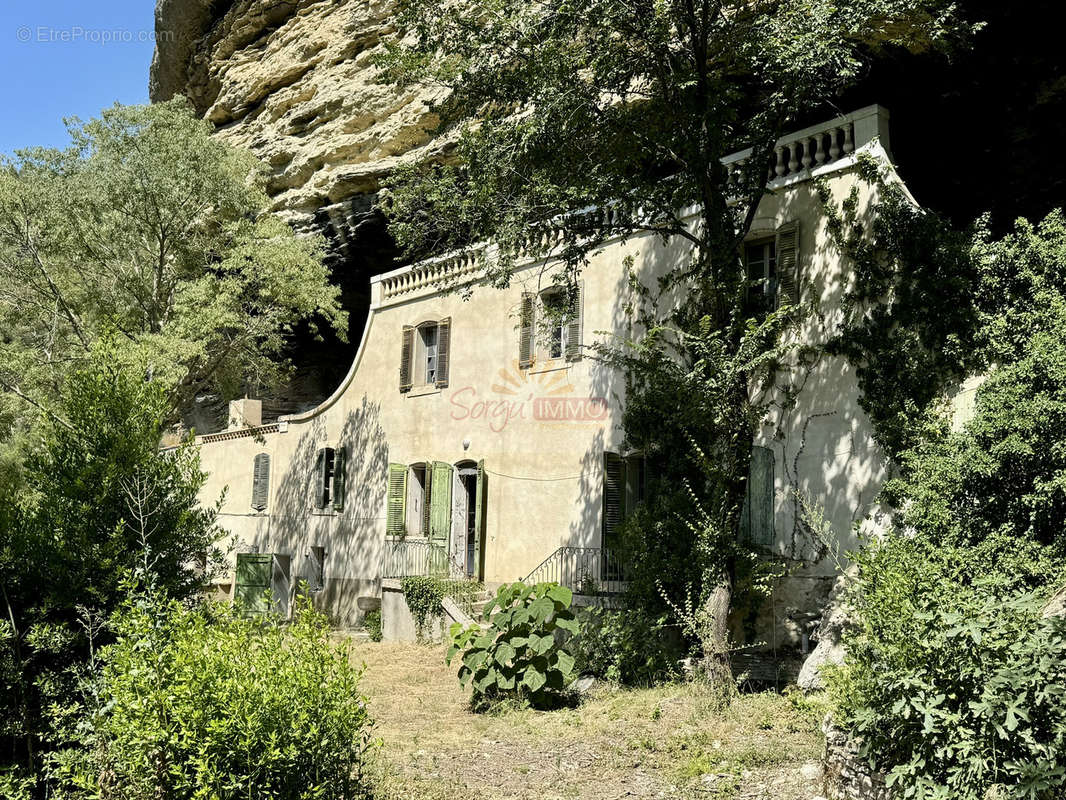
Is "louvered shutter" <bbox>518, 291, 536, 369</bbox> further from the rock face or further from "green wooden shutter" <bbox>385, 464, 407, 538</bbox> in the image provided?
the rock face

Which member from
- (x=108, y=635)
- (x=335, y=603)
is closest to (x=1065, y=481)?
(x=108, y=635)

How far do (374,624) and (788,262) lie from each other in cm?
1019

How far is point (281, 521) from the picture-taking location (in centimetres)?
2050

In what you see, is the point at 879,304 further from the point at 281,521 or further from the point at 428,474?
the point at 281,521

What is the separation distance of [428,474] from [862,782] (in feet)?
38.7

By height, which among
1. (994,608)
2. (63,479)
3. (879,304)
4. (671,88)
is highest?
(671,88)

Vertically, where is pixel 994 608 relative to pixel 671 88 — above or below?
below

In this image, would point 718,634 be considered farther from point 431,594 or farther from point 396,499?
point 396,499

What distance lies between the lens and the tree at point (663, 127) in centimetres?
1005

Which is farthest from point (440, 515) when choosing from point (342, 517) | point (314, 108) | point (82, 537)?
point (314, 108)

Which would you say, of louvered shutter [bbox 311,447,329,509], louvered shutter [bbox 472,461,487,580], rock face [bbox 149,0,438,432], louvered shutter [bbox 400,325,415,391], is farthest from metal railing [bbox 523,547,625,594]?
rock face [bbox 149,0,438,432]

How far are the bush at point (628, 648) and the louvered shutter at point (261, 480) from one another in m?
11.3

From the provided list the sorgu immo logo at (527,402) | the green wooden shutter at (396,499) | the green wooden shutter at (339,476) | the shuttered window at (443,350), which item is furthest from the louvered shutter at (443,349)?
the green wooden shutter at (339,476)

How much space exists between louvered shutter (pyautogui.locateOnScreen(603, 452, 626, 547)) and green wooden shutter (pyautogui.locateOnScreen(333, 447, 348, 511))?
7.35m
